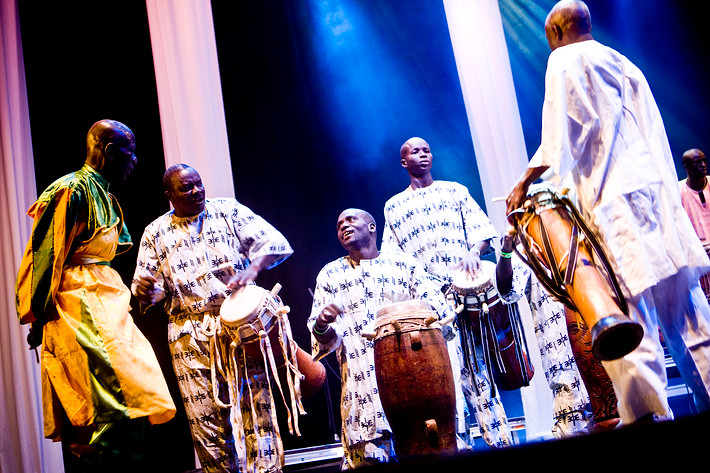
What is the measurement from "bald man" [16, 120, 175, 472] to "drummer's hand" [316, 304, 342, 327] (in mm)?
1159

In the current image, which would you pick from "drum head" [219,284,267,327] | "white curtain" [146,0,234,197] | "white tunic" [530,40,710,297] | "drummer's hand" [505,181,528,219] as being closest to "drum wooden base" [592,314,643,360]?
"white tunic" [530,40,710,297]

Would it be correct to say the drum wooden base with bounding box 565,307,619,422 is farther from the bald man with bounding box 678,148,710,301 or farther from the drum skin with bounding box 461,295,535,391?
the bald man with bounding box 678,148,710,301

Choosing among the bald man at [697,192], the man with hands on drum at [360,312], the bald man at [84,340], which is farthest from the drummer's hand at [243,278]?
the bald man at [697,192]

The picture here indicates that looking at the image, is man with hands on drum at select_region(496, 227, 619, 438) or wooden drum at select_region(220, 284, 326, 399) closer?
man with hands on drum at select_region(496, 227, 619, 438)

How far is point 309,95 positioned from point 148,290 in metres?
3.19

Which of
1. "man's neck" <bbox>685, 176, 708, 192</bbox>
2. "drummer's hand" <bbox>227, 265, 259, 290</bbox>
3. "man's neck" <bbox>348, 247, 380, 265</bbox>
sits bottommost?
"drummer's hand" <bbox>227, 265, 259, 290</bbox>

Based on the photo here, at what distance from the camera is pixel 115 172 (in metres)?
3.60

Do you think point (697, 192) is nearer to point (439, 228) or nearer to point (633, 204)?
point (439, 228)

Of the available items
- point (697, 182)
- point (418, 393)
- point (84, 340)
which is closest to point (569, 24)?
point (418, 393)

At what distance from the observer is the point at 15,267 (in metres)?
5.45

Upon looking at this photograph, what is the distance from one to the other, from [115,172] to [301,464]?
2.96m

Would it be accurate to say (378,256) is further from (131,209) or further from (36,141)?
(36,141)

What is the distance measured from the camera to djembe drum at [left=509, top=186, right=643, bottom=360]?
228 centimetres

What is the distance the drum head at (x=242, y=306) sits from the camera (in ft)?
12.3
